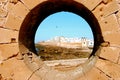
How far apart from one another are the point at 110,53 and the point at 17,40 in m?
1.30

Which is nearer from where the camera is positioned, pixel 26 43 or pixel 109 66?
pixel 109 66

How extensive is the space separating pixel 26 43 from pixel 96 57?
1.16 m

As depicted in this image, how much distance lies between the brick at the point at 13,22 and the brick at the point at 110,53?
47.9 inches

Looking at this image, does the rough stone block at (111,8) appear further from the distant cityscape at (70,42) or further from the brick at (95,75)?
the distant cityscape at (70,42)

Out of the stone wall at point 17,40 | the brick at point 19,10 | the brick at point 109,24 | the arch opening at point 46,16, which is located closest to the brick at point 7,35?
the stone wall at point 17,40

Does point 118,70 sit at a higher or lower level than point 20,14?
lower

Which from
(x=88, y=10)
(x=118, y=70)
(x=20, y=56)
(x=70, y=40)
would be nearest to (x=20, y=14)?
(x=20, y=56)

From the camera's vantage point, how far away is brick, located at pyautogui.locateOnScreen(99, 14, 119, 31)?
3.45 m

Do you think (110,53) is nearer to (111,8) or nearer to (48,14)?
(111,8)

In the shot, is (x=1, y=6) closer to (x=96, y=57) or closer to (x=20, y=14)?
(x=20, y=14)

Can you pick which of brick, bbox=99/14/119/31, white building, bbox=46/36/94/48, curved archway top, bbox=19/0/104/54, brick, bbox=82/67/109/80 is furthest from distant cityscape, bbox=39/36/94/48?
brick, bbox=99/14/119/31

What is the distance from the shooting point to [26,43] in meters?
4.13

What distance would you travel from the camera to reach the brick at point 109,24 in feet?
11.3

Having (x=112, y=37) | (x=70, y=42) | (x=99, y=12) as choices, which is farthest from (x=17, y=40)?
(x=70, y=42)
